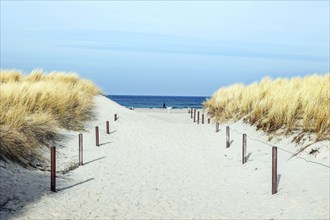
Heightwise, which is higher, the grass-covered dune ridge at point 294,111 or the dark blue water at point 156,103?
the grass-covered dune ridge at point 294,111

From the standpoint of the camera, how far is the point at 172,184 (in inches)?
Answer: 451

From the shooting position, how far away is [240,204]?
377 inches

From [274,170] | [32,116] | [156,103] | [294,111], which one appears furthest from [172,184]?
[156,103]

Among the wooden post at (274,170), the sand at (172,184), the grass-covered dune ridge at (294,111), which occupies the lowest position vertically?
the sand at (172,184)

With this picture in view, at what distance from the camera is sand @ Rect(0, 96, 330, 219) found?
347 inches

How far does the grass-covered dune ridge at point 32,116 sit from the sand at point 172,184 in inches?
24.5

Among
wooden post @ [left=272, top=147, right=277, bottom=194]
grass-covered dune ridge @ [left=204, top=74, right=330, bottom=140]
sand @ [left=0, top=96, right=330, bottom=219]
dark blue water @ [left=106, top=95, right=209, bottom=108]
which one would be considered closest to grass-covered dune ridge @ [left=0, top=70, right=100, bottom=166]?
sand @ [left=0, top=96, right=330, bottom=219]

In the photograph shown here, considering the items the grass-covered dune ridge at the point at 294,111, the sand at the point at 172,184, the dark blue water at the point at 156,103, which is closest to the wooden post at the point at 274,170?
the sand at the point at 172,184

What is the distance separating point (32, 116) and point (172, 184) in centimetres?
572

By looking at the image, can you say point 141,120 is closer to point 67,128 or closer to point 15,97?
point 67,128

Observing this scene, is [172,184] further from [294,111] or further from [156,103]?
[156,103]

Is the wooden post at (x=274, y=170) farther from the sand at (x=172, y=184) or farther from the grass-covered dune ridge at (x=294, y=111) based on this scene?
the grass-covered dune ridge at (x=294, y=111)

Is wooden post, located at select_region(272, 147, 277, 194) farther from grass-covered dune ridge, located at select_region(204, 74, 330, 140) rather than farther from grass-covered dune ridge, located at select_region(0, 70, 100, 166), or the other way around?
grass-covered dune ridge, located at select_region(0, 70, 100, 166)

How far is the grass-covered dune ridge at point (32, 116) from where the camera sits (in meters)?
11.8
